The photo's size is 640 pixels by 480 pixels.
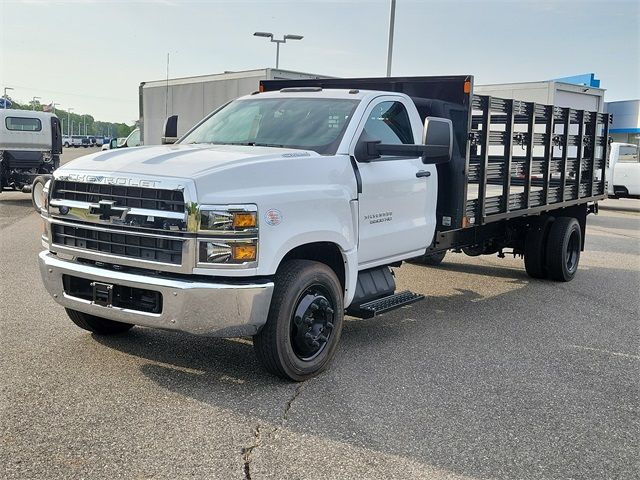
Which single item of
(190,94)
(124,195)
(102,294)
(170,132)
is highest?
(190,94)

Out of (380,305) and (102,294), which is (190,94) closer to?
(380,305)

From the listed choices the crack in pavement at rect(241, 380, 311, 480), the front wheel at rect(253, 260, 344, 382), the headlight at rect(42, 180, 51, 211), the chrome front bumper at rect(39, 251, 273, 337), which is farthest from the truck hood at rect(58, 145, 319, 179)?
the crack in pavement at rect(241, 380, 311, 480)

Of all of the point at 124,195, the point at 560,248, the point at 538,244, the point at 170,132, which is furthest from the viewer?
the point at 538,244

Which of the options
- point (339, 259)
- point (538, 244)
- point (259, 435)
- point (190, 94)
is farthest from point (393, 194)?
point (190, 94)

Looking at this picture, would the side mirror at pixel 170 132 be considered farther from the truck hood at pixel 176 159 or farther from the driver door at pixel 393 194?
the driver door at pixel 393 194

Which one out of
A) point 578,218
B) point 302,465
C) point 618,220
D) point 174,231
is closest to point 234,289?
point 174,231

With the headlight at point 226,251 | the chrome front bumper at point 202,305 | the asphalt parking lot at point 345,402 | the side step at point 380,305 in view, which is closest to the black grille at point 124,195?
the headlight at point 226,251

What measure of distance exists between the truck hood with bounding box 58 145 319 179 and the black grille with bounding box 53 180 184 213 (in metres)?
0.11

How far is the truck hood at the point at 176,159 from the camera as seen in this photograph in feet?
15.5

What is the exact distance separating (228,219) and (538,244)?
19.7ft

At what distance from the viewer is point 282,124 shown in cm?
612

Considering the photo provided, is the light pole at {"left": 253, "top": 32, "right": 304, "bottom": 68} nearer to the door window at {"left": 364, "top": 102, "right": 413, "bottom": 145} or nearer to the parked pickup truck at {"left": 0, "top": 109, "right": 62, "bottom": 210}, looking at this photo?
the parked pickup truck at {"left": 0, "top": 109, "right": 62, "bottom": 210}

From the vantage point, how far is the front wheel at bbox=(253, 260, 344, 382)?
4.87 m

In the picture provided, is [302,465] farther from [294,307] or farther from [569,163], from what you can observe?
[569,163]
